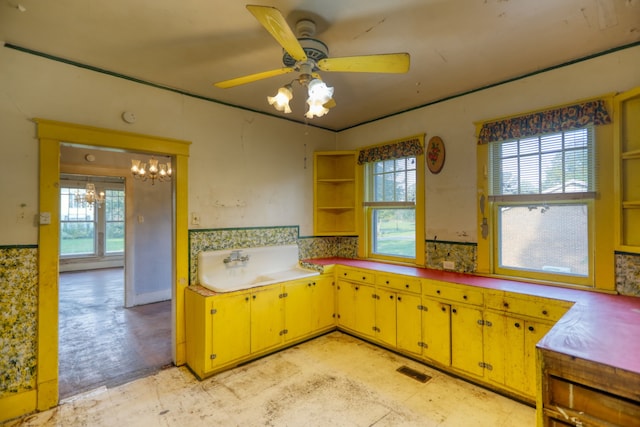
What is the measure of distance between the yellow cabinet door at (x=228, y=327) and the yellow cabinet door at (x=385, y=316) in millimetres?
1366

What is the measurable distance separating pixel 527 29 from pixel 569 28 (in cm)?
28

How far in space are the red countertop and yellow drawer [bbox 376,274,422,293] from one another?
0.67 feet

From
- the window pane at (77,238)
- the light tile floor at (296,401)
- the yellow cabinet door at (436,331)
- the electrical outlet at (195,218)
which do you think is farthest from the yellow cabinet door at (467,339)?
the window pane at (77,238)

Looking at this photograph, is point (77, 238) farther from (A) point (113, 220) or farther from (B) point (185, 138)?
(B) point (185, 138)

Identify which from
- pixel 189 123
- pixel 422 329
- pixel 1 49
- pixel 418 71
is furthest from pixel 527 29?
pixel 1 49

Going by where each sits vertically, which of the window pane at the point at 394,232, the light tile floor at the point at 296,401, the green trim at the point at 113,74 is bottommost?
the light tile floor at the point at 296,401

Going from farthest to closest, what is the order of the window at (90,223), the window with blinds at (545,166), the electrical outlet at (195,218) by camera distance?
the window at (90,223) → the electrical outlet at (195,218) → the window with blinds at (545,166)

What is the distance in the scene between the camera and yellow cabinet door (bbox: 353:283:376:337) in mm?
3297

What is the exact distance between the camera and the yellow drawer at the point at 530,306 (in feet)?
6.94

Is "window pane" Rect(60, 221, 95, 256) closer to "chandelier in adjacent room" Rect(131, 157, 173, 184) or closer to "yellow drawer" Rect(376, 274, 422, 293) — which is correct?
"chandelier in adjacent room" Rect(131, 157, 173, 184)

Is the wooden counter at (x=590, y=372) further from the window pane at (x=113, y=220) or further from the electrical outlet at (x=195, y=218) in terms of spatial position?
the window pane at (x=113, y=220)

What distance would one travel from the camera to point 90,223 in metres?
7.98

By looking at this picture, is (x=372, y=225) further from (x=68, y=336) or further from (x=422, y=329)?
(x=68, y=336)

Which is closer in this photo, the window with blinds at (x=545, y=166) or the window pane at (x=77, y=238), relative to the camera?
the window with blinds at (x=545, y=166)
